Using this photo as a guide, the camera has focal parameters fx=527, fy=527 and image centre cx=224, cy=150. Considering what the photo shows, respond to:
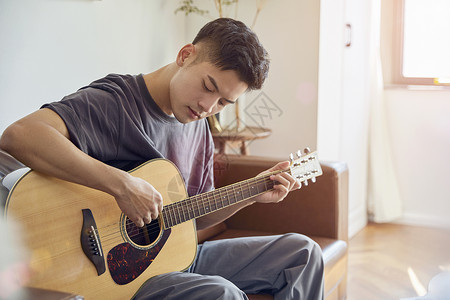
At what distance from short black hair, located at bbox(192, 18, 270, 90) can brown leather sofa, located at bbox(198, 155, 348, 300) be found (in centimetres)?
75

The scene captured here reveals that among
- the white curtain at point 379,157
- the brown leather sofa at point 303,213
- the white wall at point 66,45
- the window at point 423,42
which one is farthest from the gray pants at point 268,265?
the window at point 423,42

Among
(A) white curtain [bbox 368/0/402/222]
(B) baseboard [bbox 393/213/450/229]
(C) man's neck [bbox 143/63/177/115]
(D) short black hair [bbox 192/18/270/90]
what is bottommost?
(B) baseboard [bbox 393/213/450/229]

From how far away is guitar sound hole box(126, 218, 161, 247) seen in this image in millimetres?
1380

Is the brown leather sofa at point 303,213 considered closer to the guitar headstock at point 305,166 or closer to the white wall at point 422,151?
the guitar headstock at point 305,166

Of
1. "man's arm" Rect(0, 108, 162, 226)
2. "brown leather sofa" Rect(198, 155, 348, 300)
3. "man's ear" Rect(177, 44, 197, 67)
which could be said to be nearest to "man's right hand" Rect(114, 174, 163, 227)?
"man's arm" Rect(0, 108, 162, 226)

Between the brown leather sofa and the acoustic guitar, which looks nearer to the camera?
the acoustic guitar

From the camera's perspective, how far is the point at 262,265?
5.19 feet

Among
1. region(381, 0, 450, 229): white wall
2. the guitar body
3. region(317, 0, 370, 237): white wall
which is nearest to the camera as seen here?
the guitar body

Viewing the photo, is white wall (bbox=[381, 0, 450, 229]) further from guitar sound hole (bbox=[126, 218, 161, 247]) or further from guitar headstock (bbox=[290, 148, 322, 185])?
guitar sound hole (bbox=[126, 218, 161, 247])

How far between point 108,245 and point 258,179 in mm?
519

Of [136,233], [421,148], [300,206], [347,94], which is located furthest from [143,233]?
[421,148]

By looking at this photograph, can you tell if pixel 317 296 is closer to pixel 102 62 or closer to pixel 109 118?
pixel 109 118

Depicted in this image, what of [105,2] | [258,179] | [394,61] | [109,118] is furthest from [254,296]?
[394,61]

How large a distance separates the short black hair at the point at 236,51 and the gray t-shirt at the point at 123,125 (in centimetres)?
23
